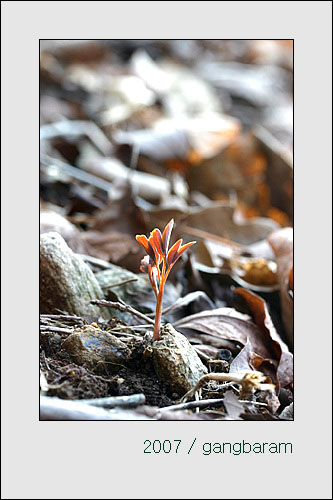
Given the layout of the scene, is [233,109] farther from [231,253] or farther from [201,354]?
[201,354]

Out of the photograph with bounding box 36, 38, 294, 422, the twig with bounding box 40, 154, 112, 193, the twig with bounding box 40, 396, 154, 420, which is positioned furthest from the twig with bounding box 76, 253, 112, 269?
the twig with bounding box 40, 154, 112, 193

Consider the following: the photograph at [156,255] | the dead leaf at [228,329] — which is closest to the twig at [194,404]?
the photograph at [156,255]

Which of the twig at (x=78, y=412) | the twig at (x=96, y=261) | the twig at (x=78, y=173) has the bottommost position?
the twig at (x=78, y=412)

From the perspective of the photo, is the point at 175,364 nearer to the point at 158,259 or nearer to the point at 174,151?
the point at 158,259

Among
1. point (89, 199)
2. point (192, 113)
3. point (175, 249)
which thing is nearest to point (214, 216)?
point (89, 199)

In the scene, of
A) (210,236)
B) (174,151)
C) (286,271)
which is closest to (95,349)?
(286,271)

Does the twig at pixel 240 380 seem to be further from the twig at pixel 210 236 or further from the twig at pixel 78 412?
the twig at pixel 210 236

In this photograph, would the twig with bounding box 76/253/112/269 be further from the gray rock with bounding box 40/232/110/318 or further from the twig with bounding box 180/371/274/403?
the twig with bounding box 180/371/274/403

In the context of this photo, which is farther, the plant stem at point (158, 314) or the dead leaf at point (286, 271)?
the dead leaf at point (286, 271)
